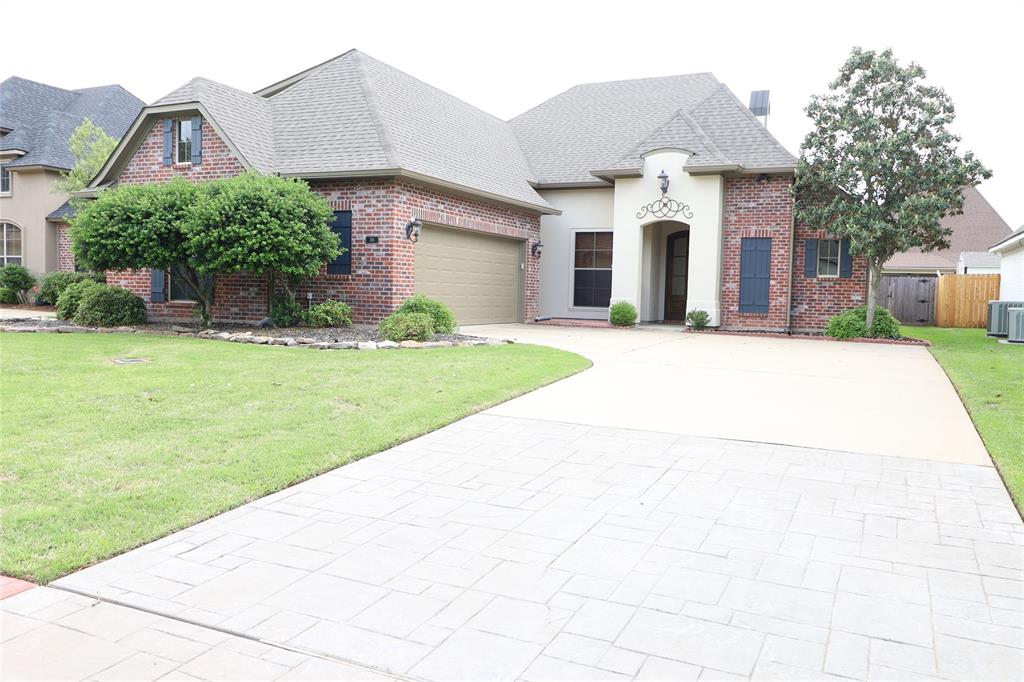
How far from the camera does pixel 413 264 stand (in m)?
15.7

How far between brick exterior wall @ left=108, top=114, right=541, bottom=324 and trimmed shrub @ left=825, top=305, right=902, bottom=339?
26.7 ft

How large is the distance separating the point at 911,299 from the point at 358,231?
19394 millimetres

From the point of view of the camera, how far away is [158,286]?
1794cm

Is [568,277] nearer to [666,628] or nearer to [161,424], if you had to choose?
[161,424]

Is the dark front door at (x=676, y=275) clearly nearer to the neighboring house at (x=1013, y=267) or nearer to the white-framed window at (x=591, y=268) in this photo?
the white-framed window at (x=591, y=268)

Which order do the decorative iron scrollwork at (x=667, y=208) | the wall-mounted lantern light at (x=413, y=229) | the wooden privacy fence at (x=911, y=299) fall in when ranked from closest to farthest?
the wall-mounted lantern light at (x=413, y=229) < the decorative iron scrollwork at (x=667, y=208) < the wooden privacy fence at (x=911, y=299)

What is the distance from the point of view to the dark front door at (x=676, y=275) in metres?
21.0

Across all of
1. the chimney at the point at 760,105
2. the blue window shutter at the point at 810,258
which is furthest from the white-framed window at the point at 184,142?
the chimney at the point at 760,105

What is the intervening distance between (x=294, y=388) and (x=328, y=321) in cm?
719

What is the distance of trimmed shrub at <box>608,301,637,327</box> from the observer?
18.7 metres

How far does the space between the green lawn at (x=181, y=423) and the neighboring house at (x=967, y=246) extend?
34.1 metres

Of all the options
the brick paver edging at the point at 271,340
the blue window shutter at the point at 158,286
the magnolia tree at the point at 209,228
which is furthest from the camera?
the blue window shutter at the point at 158,286

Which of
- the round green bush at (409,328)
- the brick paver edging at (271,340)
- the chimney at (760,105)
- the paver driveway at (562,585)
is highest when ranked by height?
the chimney at (760,105)

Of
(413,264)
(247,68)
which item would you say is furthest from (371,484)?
(247,68)
